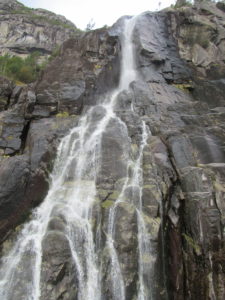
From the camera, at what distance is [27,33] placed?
52.5 meters

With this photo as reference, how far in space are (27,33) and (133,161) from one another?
49.7m

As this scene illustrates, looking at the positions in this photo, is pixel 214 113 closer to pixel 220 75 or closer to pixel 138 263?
pixel 220 75

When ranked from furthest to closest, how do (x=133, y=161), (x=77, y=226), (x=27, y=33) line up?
1. (x=27, y=33)
2. (x=133, y=161)
3. (x=77, y=226)

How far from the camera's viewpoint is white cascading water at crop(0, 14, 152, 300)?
987 centimetres

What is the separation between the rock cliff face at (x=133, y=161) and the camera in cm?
1061

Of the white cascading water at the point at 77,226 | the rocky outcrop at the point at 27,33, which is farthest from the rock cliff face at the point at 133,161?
the rocky outcrop at the point at 27,33

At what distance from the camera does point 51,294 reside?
942 cm

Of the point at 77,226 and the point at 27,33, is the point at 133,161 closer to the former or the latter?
the point at 77,226

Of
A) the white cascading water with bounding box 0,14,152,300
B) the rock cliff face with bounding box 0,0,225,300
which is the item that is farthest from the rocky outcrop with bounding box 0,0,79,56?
the white cascading water with bounding box 0,14,152,300

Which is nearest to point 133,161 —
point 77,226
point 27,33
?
point 77,226

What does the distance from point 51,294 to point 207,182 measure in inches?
354

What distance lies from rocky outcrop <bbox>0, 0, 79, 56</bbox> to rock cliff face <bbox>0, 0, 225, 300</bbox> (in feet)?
90.1

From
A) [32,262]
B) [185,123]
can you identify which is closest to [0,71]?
[185,123]

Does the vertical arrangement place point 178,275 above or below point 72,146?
below
